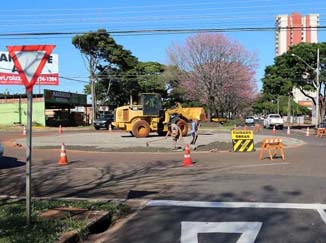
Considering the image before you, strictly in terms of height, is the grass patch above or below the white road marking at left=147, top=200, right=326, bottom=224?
above

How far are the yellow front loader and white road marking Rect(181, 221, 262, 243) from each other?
84.9ft

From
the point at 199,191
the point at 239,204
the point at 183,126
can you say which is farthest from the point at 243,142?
the point at 239,204

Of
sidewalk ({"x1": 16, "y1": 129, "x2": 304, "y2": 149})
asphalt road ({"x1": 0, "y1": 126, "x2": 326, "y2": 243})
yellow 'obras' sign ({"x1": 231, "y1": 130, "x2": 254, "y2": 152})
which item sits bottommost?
asphalt road ({"x1": 0, "y1": 126, "x2": 326, "y2": 243})

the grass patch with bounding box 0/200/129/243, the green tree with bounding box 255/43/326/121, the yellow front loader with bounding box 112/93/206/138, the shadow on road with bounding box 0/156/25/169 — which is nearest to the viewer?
the grass patch with bounding box 0/200/129/243

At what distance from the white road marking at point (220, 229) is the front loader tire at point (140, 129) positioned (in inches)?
1029

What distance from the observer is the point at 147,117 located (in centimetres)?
3478

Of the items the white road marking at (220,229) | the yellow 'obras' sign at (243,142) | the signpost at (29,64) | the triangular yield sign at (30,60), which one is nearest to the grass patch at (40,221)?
the signpost at (29,64)

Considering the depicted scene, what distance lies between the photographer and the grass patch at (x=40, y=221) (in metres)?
6.74

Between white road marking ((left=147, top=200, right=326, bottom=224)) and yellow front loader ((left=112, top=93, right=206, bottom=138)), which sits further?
yellow front loader ((left=112, top=93, right=206, bottom=138))

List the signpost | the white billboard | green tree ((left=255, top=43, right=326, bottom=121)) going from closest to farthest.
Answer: the signpost
green tree ((left=255, top=43, right=326, bottom=121))
the white billboard

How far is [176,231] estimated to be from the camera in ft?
24.8

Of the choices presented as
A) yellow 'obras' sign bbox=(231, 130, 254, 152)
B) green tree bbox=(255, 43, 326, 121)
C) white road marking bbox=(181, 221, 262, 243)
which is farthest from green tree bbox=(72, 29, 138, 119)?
white road marking bbox=(181, 221, 262, 243)

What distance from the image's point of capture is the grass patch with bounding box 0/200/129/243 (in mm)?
6738

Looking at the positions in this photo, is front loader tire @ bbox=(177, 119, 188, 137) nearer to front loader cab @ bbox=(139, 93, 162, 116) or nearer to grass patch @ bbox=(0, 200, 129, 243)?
front loader cab @ bbox=(139, 93, 162, 116)
